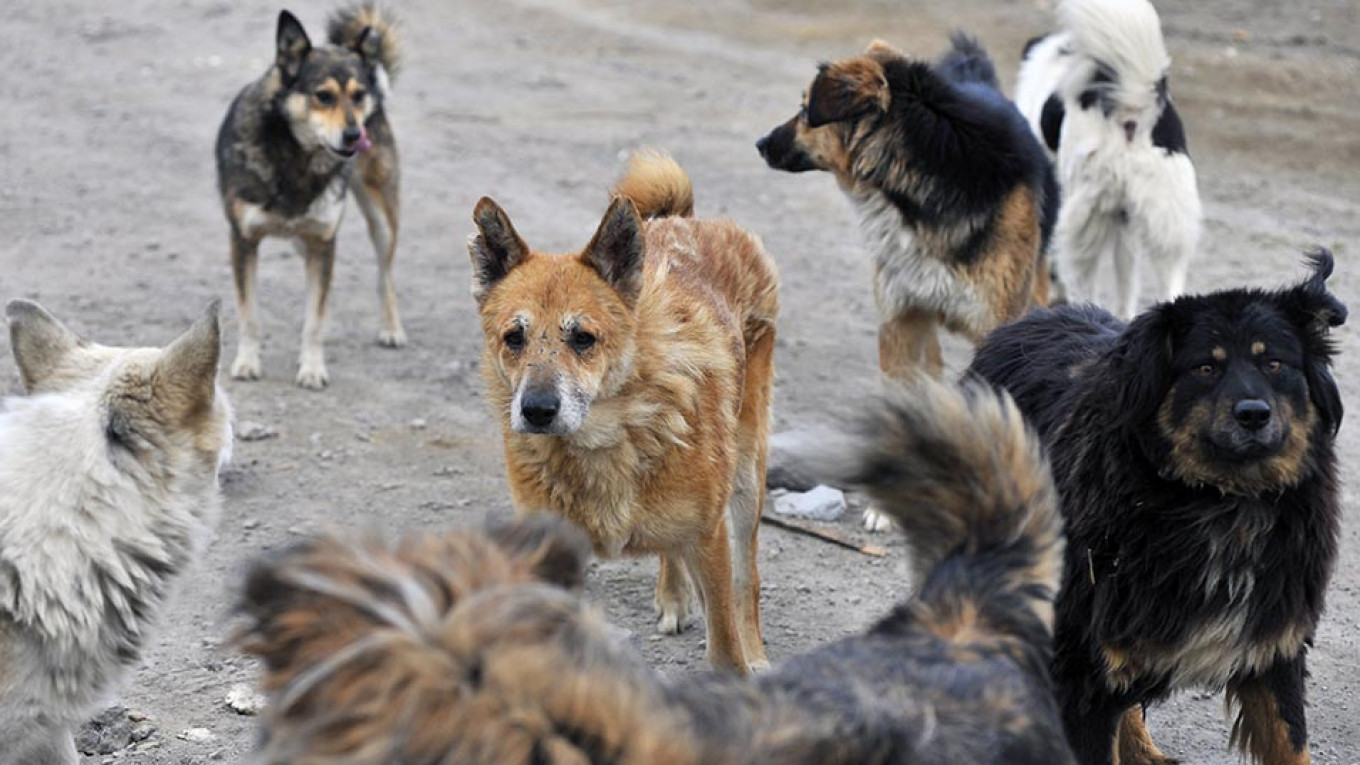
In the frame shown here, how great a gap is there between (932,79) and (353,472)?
3365mm

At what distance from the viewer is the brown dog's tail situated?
2.38m

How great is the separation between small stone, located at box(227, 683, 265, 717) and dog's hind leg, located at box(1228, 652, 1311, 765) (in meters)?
3.17

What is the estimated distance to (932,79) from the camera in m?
7.66

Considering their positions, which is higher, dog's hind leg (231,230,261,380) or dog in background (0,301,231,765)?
dog in background (0,301,231,765)

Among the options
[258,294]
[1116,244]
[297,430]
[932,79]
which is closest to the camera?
Result: [932,79]

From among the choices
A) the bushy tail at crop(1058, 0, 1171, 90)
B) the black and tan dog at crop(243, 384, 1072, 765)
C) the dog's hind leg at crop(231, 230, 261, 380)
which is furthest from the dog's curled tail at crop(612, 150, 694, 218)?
the dog's hind leg at crop(231, 230, 261, 380)

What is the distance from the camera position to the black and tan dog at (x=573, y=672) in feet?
7.89

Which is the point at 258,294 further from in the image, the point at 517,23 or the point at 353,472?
the point at 517,23

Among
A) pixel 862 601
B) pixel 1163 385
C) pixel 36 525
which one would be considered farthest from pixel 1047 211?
pixel 36 525

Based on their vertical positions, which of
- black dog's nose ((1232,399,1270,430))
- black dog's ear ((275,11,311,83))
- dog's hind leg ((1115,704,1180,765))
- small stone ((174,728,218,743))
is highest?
black dog's nose ((1232,399,1270,430))

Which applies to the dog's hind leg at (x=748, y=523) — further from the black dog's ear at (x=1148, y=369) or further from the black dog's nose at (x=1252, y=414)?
the black dog's nose at (x=1252, y=414)

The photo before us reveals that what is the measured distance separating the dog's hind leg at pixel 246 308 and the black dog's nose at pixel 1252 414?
6.04 meters

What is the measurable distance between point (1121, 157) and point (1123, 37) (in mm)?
673

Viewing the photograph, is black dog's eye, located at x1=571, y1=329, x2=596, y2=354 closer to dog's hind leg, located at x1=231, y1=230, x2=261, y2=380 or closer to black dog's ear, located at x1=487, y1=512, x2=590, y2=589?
black dog's ear, located at x1=487, y1=512, x2=590, y2=589
